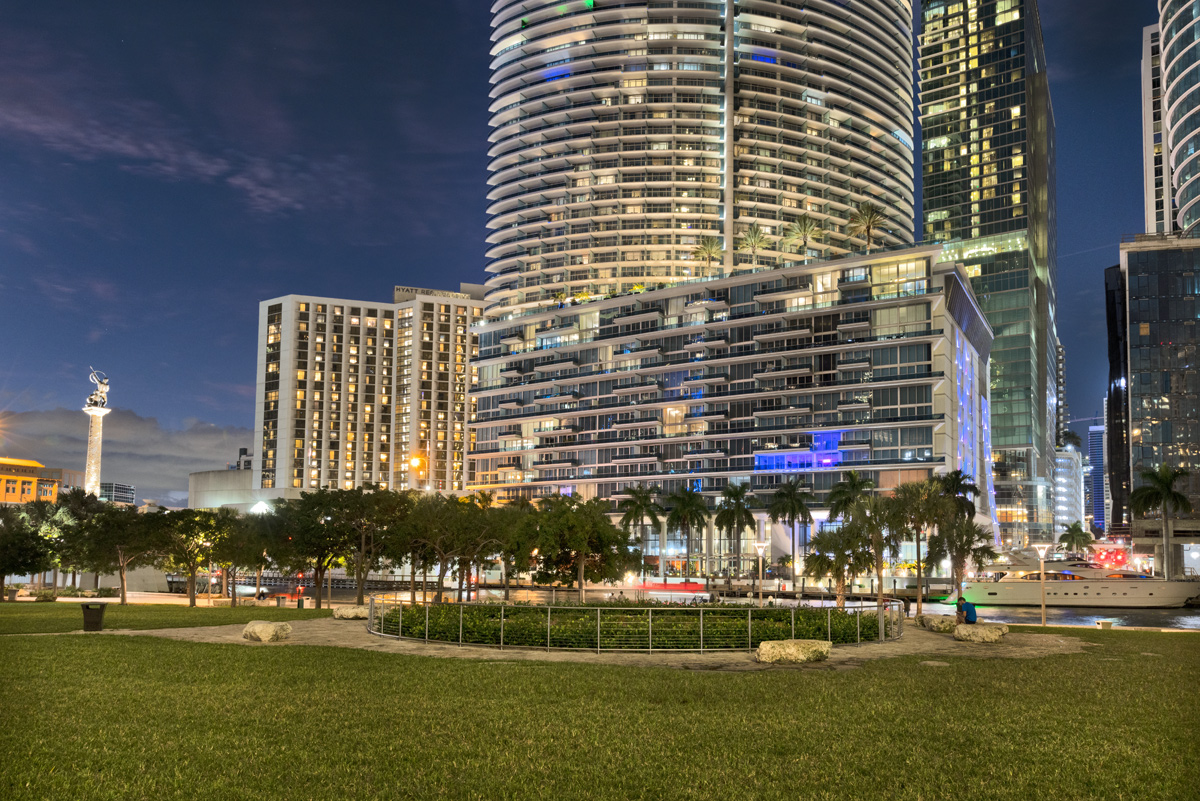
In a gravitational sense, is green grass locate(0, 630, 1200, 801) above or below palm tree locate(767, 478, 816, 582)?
below

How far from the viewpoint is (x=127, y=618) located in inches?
1778

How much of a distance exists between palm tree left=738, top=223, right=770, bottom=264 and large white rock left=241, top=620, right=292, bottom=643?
506 feet

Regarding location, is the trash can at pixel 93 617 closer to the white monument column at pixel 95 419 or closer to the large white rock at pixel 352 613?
the large white rock at pixel 352 613

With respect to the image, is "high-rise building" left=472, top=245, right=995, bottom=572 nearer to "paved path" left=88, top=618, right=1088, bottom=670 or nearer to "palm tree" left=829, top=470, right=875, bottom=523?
"palm tree" left=829, top=470, right=875, bottom=523

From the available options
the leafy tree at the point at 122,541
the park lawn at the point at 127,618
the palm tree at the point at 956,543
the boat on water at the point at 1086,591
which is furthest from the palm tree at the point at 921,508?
the leafy tree at the point at 122,541

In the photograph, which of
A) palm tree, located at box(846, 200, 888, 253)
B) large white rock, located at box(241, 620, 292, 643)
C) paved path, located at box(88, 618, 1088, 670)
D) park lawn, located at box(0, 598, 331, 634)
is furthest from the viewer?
palm tree, located at box(846, 200, 888, 253)

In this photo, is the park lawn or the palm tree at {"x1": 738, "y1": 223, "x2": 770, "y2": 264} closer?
the park lawn

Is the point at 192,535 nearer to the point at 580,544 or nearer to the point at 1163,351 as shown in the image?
the point at 580,544

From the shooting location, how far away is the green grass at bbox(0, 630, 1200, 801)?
44.3 feet

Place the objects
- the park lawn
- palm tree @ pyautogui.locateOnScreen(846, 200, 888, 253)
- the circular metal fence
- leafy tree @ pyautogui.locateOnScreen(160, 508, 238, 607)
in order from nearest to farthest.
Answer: the circular metal fence, the park lawn, leafy tree @ pyautogui.locateOnScreen(160, 508, 238, 607), palm tree @ pyautogui.locateOnScreen(846, 200, 888, 253)

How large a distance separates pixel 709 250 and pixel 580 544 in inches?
5079

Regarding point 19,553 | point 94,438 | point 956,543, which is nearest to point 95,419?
point 94,438

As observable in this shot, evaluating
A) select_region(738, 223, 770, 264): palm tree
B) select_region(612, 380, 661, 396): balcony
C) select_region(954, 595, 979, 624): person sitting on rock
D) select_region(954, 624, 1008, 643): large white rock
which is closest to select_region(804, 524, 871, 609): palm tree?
select_region(954, 595, 979, 624): person sitting on rock

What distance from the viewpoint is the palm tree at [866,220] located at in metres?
177
